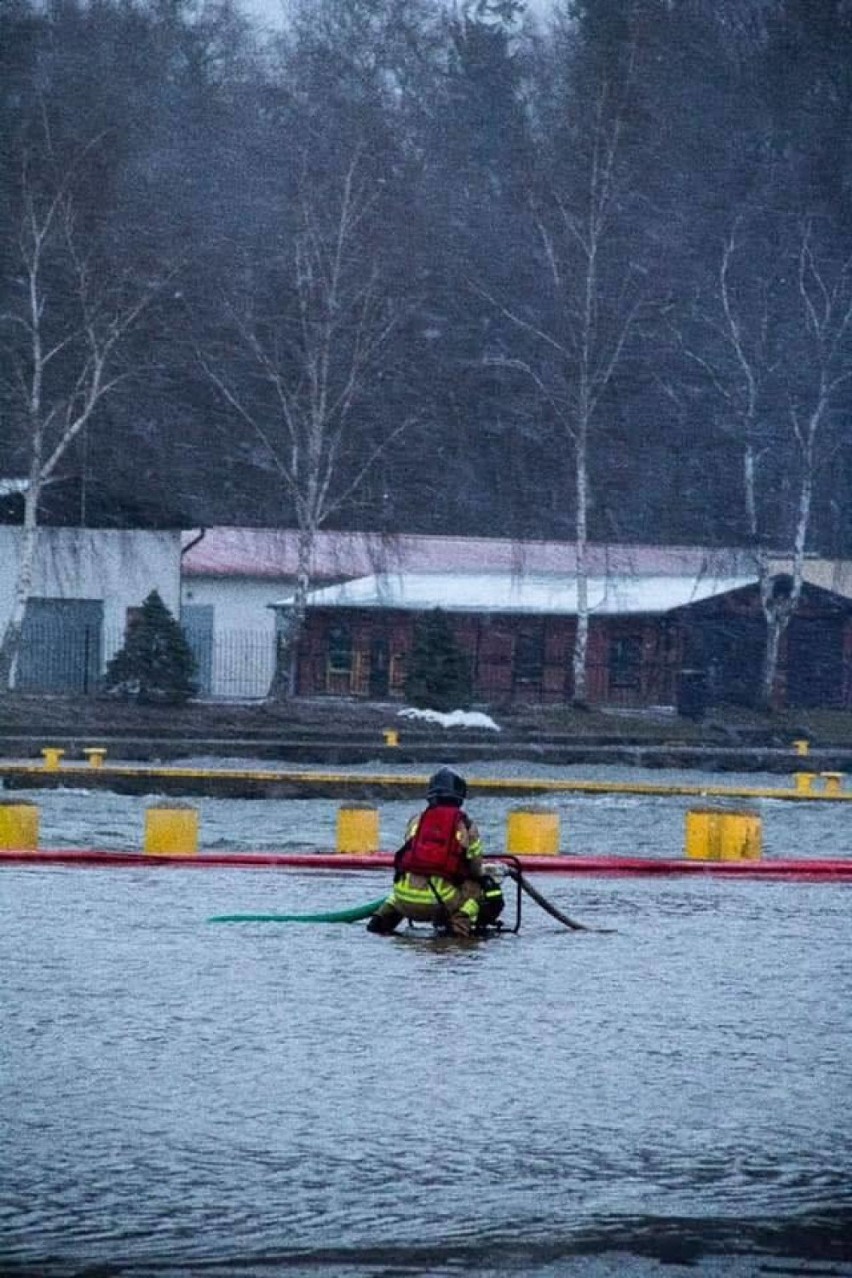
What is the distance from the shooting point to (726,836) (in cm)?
2581

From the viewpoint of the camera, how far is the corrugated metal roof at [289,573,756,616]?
64.5 metres

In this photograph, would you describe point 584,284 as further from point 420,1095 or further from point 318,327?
point 420,1095

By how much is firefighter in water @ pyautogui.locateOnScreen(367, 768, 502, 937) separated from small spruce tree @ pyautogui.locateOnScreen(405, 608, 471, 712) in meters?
37.2

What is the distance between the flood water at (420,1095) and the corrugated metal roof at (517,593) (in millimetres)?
43665

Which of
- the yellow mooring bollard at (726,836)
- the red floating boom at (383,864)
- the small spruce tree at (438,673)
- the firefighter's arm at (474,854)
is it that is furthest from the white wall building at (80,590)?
the firefighter's arm at (474,854)

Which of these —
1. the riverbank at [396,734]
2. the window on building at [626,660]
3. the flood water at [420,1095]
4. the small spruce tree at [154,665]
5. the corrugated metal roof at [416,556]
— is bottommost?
the flood water at [420,1095]

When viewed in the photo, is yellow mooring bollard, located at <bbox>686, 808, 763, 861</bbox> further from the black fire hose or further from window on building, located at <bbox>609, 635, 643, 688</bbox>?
window on building, located at <bbox>609, 635, 643, 688</bbox>

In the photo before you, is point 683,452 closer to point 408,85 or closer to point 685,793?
point 408,85

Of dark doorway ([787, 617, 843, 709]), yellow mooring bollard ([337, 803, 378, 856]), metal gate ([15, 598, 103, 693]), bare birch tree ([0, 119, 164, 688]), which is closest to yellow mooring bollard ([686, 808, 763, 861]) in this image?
yellow mooring bollard ([337, 803, 378, 856])

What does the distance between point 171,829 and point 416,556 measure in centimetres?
4797

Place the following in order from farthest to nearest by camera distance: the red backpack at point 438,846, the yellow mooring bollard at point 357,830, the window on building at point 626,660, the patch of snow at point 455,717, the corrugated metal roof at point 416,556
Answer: the corrugated metal roof at point 416,556, the window on building at point 626,660, the patch of snow at point 455,717, the yellow mooring bollard at point 357,830, the red backpack at point 438,846

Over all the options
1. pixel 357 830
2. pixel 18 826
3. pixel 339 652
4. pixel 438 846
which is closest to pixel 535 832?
pixel 357 830

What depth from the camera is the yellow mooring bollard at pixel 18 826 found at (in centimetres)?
2498

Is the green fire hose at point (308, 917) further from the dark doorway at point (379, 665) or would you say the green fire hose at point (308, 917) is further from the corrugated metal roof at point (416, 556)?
the corrugated metal roof at point (416, 556)
